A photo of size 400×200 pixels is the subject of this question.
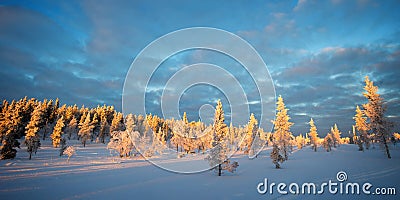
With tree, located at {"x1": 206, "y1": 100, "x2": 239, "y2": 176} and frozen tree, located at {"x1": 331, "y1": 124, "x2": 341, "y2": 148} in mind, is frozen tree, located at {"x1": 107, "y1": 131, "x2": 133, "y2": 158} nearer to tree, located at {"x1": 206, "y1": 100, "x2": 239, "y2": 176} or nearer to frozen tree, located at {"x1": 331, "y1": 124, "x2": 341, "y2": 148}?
tree, located at {"x1": 206, "y1": 100, "x2": 239, "y2": 176}

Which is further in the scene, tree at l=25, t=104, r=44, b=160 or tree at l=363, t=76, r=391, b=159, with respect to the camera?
tree at l=25, t=104, r=44, b=160

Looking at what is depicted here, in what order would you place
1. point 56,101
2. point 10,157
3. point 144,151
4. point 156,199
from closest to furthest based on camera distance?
1. point 156,199
2. point 10,157
3. point 144,151
4. point 56,101

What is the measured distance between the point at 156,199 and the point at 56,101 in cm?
9805

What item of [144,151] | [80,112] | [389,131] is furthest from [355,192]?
[80,112]

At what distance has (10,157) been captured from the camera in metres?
35.3

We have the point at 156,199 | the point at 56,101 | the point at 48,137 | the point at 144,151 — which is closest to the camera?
the point at 156,199

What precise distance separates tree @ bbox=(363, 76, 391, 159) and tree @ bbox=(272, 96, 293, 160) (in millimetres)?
13827

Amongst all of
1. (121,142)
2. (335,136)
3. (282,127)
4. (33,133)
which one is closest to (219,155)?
(282,127)

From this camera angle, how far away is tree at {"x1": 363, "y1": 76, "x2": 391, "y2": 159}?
33.0 m

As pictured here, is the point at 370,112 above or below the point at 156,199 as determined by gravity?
above

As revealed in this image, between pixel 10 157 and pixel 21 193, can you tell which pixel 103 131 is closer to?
pixel 10 157

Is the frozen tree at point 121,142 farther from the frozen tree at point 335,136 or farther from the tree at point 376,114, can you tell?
the frozen tree at point 335,136

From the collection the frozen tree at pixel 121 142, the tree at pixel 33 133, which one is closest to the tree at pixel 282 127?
the frozen tree at pixel 121 142

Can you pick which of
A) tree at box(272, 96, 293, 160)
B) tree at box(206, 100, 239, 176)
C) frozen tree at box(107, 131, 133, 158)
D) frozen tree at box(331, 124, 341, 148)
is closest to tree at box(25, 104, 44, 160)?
frozen tree at box(107, 131, 133, 158)
